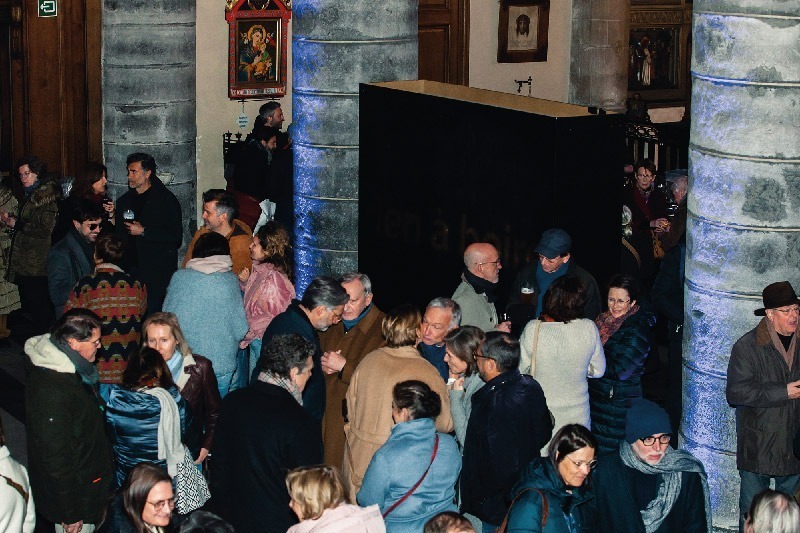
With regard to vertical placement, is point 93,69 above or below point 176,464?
above

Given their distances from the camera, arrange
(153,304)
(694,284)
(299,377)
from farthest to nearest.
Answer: (153,304)
(694,284)
(299,377)

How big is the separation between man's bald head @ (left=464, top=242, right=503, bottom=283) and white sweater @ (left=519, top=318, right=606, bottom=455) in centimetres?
97

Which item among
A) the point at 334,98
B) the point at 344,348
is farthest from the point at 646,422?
the point at 334,98

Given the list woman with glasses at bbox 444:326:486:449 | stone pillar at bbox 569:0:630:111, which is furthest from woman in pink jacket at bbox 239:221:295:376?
stone pillar at bbox 569:0:630:111

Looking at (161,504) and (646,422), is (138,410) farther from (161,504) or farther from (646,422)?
(646,422)

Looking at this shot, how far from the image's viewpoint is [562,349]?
25.7 ft

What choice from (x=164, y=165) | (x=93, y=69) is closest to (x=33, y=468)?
(x=164, y=165)

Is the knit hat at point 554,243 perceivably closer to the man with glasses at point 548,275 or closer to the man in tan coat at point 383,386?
the man with glasses at point 548,275

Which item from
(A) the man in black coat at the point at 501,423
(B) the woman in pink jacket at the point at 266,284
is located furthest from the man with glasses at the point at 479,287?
(A) the man in black coat at the point at 501,423

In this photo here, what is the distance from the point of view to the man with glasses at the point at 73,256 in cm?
1034

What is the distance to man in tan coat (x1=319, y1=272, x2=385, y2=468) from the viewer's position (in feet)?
26.6

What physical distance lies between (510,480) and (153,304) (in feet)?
16.7

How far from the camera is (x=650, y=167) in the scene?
12.6m

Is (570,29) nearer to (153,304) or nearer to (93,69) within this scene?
(93,69)
